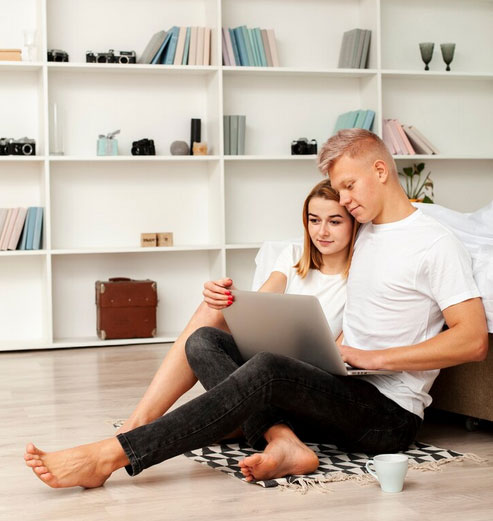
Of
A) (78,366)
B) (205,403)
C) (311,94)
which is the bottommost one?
(78,366)

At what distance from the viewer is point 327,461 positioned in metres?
2.30

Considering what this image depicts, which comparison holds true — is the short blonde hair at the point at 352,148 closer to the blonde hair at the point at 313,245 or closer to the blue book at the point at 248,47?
the blonde hair at the point at 313,245

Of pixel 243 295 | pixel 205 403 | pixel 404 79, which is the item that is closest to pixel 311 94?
pixel 404 79

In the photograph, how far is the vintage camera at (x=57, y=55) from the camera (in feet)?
15.9

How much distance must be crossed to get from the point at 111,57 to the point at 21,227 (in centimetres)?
106

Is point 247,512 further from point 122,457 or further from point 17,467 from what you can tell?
point 17,467

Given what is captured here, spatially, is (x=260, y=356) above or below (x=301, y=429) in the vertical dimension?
above

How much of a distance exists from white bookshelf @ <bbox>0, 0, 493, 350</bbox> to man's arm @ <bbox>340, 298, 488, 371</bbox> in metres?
2.92

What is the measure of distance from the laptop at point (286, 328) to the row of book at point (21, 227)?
2698mm

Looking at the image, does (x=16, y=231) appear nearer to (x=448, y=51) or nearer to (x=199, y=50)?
(x=199, y=50)

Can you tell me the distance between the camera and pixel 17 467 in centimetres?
238

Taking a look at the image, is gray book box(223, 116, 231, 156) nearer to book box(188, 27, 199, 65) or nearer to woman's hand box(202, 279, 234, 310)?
book box(188, 27, 199, 65)

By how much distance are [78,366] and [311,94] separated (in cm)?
226

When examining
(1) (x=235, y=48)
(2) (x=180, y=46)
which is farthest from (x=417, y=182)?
(2) (x=180, y=46)
